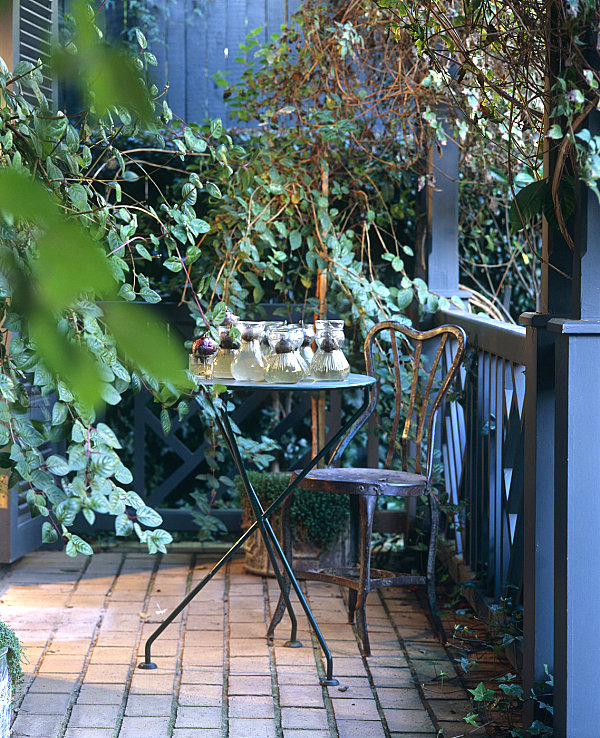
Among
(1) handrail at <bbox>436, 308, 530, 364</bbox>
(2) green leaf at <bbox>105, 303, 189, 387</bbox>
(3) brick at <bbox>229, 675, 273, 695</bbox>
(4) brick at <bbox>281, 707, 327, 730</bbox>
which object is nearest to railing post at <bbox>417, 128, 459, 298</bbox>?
(1) handrail at <bbox>436, 308, 530, 364</bbox>

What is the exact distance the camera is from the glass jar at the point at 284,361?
2551 mm

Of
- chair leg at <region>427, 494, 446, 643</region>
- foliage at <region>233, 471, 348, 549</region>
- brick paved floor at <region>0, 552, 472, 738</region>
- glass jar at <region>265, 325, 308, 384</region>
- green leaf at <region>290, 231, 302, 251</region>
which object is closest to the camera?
brick paved floor at <region>0, 552, 472, 738</region>

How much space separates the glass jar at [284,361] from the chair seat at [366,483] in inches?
16.7

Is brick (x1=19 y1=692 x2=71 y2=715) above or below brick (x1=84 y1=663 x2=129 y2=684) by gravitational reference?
above

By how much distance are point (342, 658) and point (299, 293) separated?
6.09 feet

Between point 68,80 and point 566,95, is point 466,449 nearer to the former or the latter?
point 566,95

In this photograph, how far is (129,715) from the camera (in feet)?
7.68

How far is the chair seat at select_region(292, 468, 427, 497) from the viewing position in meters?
2.80

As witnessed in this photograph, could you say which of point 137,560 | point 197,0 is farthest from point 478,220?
point 137,560

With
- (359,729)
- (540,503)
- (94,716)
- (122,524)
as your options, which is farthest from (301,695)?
(122,524)

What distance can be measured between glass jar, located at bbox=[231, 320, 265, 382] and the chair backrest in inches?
23.0

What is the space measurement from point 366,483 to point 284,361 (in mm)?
511

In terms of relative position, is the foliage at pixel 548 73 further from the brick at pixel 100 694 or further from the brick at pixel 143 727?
the brick at pixel 100 694

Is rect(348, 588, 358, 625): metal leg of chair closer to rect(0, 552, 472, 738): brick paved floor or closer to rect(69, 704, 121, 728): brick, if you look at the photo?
rect(0, 552, 472, 738): brick paved floor
